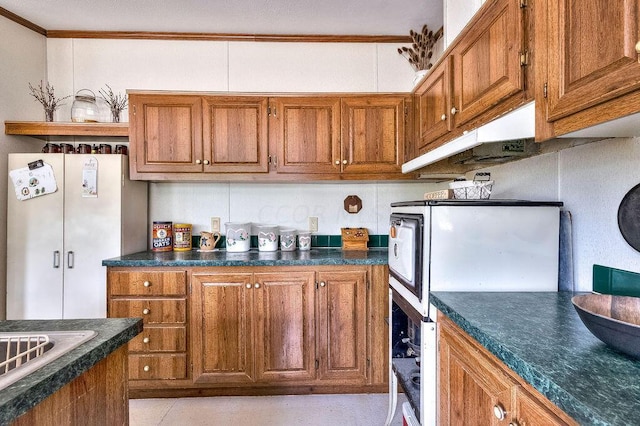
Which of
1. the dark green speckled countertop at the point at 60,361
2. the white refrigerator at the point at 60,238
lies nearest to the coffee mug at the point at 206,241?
the white refrigerator at the point at 60,238

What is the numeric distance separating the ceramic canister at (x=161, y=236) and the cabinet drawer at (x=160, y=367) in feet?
2.56

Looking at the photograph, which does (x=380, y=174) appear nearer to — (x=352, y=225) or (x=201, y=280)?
(x=352, y=225)

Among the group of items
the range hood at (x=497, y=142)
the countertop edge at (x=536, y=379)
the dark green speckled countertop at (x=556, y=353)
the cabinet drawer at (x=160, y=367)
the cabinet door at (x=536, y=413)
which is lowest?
the cabinet drawer at (x=160, y=367)

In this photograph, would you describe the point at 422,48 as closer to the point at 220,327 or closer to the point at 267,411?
the point at 220,327

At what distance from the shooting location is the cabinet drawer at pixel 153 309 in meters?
2.07

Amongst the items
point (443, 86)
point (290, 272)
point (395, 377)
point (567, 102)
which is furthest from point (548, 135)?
point (290, 272)

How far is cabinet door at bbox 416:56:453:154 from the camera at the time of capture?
1683mm

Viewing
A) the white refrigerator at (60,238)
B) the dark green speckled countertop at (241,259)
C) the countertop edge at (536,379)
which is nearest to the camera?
the countertop edge at (536,379)

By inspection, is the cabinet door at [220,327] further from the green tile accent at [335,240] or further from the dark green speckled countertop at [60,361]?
the dark green speckled countertop at [60,361]

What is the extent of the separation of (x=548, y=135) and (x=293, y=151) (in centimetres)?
168

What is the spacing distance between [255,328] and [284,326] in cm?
19

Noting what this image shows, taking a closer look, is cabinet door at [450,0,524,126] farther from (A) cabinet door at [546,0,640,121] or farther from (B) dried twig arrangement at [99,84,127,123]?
(B) dried twig arrangement at [99,84,127,123]

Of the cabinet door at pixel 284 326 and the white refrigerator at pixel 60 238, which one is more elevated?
the white refrigerator at pixel 60 238

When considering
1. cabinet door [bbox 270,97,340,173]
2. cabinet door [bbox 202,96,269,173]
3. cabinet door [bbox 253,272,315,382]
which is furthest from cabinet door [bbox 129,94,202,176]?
cabinet door [bbox 253,272,315,382]
